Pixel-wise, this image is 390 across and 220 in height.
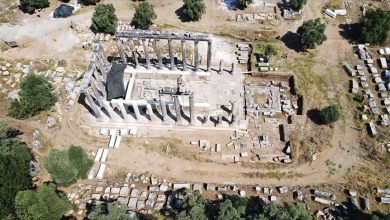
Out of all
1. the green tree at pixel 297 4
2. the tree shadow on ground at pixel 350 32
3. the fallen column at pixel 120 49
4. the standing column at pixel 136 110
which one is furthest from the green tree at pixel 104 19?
the tree shadow on ground at pixel 350 32

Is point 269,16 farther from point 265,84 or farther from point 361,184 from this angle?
point 361,184

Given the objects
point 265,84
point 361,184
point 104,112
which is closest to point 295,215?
point 361,184

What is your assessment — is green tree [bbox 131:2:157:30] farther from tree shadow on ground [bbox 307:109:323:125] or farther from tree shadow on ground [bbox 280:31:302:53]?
tree shadow on ground [bbox 307:109:323:125]

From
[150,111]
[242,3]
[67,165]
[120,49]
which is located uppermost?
[242,3]

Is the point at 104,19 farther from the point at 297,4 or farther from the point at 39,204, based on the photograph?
the point at 297,4


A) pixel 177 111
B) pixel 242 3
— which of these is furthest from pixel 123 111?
pixel 242 3

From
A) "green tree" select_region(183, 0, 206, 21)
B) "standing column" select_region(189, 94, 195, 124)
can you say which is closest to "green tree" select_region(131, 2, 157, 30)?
"green tree" select_region(183, 0, 206, 21)
